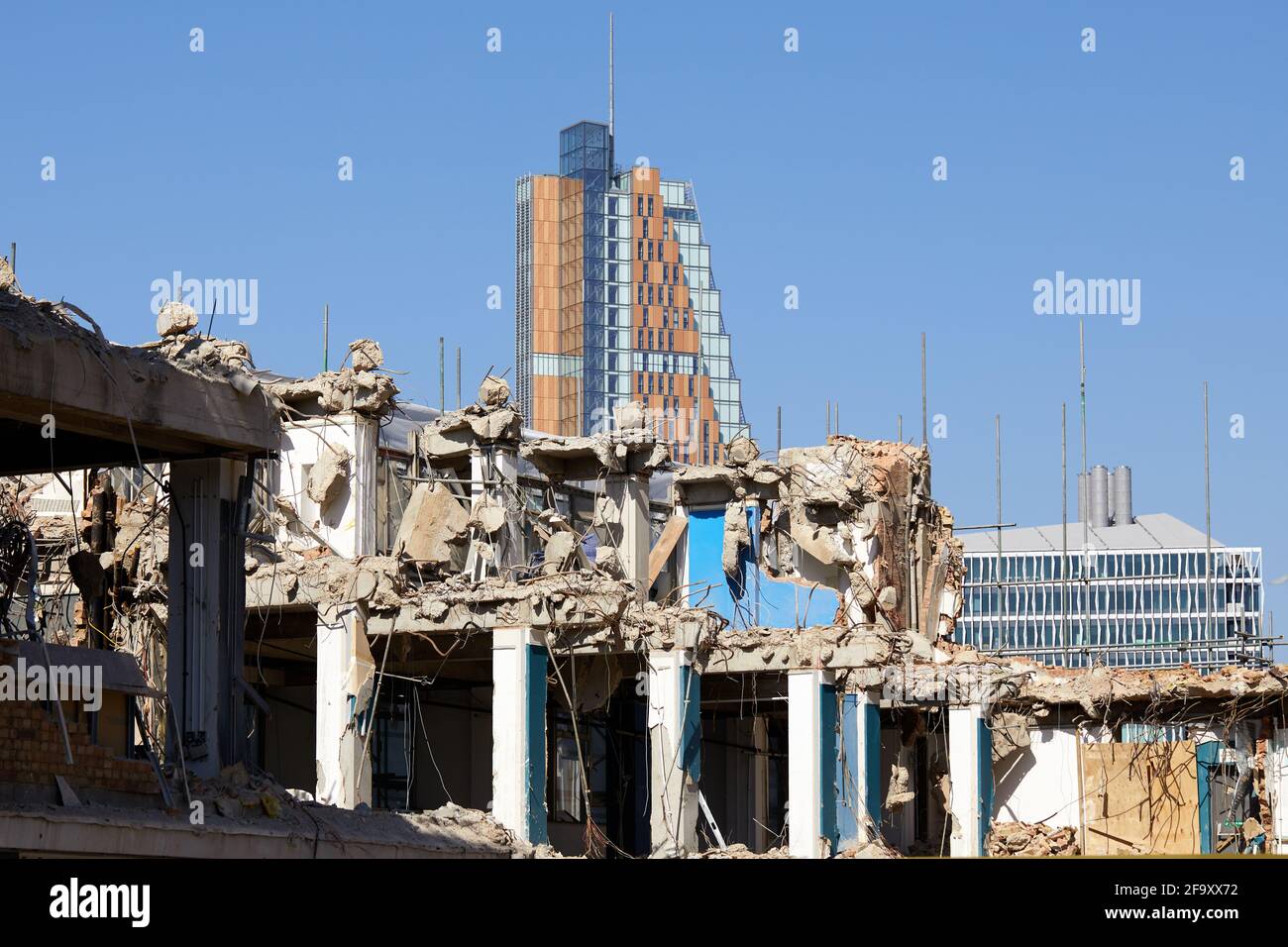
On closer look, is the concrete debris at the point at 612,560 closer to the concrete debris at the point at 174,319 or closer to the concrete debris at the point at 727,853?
the concrete debris at the point at 727,853

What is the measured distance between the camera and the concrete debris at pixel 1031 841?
120 ft

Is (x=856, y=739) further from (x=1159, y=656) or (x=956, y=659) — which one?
(x=1159, y=656)

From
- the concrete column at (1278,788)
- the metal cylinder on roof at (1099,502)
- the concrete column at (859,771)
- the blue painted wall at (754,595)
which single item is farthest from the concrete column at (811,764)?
the metal cylinder on roof at (1099,502)

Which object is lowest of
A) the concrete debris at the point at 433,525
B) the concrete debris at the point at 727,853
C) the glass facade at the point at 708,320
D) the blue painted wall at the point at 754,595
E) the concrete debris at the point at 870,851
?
the concrete debris at the point at 870,851

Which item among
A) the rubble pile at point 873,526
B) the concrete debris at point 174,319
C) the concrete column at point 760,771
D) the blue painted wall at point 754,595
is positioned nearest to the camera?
the concrete debris at point 174,319

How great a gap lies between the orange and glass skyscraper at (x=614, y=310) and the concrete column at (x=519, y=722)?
126m

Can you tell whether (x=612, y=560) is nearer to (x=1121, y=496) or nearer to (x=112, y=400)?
(x=112, y=400)

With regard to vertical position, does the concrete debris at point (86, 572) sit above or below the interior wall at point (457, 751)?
above

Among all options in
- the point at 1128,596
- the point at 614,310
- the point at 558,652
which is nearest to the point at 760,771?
the point at 558,652

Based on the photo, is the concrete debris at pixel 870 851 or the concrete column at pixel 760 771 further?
the concrete column at pixel 760 771

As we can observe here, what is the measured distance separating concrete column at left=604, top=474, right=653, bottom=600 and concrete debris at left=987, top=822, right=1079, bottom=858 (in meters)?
7.57

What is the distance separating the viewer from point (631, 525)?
3638 cm

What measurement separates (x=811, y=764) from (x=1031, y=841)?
6.06m

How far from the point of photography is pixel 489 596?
30703 millimetres
